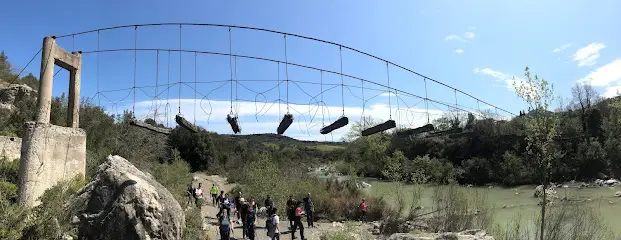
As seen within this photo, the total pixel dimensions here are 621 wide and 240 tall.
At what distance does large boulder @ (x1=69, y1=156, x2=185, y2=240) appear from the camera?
1249 centimetres

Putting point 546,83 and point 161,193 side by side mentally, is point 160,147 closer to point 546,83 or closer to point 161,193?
point 161,193

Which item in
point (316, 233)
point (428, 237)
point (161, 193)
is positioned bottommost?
point (316, 233)

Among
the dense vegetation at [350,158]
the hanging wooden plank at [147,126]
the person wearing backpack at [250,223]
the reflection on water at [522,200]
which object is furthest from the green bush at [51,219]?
the reflection on water at [522,200]

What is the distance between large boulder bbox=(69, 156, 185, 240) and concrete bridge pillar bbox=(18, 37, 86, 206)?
2747mm

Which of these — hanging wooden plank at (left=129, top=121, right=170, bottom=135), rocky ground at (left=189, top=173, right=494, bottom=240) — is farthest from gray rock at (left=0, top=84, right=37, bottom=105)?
hanging wooden plank at (left=129, top=121, right=170, bottom=135)

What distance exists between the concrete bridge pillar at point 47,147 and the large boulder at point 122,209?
2.75 meters

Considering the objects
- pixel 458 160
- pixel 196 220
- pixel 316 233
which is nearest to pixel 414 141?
pixel 458 160

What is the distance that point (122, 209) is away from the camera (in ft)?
41.0

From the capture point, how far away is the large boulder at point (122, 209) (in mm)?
12492

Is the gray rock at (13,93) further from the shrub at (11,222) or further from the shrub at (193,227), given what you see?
the shrub at (11,222)

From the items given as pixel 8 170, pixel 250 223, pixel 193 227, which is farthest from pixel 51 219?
pixel 8 170

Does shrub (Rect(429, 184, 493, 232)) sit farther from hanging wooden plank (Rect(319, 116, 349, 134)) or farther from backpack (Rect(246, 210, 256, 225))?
backpack (Rect(246, 210, 256, 225))

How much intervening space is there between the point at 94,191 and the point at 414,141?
223ft

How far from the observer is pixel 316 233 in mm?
20562
